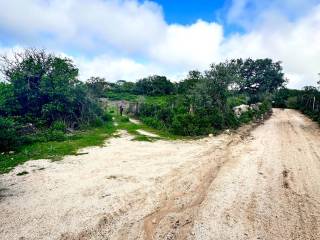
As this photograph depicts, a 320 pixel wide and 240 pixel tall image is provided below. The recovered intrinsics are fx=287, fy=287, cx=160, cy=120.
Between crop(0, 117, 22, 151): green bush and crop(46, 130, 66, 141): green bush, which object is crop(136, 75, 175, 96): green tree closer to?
crop(46, 130, 66, 141): green bush

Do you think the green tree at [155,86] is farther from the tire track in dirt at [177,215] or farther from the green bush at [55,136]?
the tire track in dirt at [177,215]

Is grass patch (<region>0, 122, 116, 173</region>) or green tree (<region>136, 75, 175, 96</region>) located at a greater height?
green tree (<region>136, 75, 175, 96</region>)

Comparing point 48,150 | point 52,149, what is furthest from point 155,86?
point 48,150

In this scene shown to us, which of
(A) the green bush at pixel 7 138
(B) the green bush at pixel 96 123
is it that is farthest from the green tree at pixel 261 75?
(A) the green bush at pixel 7 138

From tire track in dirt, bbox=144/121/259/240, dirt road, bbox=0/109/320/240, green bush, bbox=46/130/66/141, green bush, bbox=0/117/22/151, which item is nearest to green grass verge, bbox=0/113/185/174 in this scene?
green bush, bbox=46/130/66/141

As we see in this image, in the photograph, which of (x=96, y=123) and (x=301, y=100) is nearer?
(x=96, y=123)

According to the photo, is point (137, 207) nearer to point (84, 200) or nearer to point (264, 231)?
point (84, 200)

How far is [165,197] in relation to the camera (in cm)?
921

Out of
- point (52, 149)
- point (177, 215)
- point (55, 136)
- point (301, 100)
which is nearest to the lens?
point (177, 215)

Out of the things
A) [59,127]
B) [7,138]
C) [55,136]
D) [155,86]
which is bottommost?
[55,136]

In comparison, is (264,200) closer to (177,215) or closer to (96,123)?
(177,215)

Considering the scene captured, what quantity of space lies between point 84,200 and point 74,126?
58.2 feet

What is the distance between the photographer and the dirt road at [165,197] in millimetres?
7125

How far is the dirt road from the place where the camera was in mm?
7125
